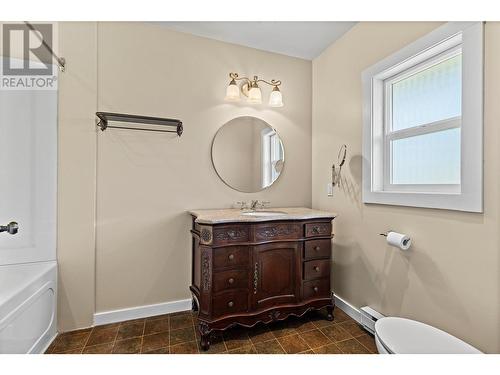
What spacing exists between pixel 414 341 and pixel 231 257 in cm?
110

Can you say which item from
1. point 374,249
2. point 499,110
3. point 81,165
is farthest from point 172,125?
point 499,110

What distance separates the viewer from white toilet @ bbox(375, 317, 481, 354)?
1124 mm

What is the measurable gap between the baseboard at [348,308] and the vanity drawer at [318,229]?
2.28 feet

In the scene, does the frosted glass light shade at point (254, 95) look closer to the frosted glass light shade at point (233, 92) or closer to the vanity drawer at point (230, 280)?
the frosted glass light shade at point (233, 92)

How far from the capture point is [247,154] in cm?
238

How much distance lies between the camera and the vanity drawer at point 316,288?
192 centimetres

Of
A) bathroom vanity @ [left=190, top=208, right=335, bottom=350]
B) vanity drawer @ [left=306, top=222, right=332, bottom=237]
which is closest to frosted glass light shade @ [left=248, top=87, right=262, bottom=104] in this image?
bathroom vanity @ [left=190, top=208, right=335, bottom=350]

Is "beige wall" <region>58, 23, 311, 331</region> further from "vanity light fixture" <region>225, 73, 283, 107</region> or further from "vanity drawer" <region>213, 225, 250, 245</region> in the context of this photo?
"vanity drawer" <region>213, 225, 250, 245</region>

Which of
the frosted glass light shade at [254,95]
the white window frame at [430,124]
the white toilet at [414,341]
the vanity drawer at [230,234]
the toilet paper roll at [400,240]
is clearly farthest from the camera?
the frosted glass light shade at [254,95]

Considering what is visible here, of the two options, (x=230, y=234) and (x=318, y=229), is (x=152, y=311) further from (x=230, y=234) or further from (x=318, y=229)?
Answer: (x=318, y=229)

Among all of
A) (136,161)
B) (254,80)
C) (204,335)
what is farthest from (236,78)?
(204,335)

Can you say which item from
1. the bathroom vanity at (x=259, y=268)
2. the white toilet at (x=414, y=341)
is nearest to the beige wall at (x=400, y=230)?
the white toilet at (x=414, y=341)

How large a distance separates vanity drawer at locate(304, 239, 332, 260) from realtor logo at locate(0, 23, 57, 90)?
227 cm
